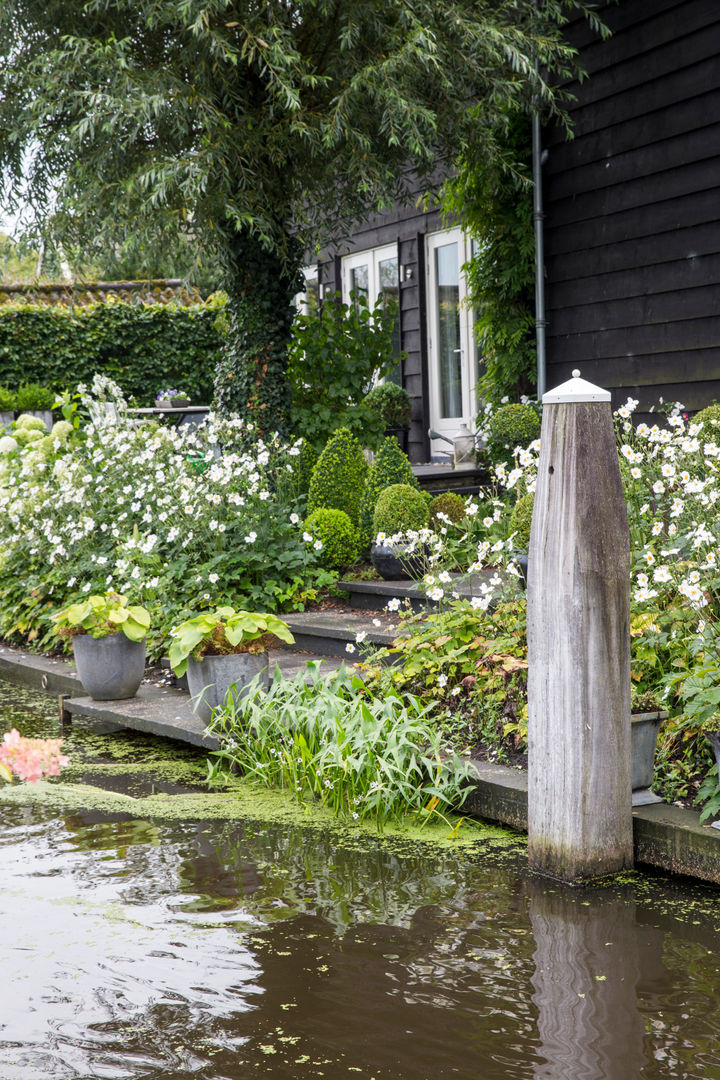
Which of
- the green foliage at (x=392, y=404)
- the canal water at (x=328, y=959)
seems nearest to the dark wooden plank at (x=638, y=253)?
the green foliage at (x=392, y=404)

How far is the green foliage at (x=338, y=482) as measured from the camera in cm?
744

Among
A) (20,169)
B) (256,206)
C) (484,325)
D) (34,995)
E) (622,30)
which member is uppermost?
(622,30)

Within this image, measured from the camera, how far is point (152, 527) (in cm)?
703

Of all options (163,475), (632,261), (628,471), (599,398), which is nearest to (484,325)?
(632,261)

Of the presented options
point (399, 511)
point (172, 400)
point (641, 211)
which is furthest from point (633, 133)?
point (172, 400)

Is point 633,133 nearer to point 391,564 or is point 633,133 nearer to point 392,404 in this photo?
point 391,564

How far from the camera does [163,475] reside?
7.19 meters

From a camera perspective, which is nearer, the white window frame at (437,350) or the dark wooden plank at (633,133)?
the dark wooden plank at (633,133)

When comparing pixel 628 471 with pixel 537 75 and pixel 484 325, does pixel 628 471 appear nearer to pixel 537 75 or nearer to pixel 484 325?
pixel 537 75

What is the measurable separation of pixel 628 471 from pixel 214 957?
316 cm

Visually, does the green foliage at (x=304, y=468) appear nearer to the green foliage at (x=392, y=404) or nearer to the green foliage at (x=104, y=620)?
the green foliage at (x=104, y=620)

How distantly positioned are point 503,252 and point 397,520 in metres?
3.48

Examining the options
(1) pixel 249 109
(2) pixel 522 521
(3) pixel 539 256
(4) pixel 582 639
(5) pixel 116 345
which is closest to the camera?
(4) pixel 582 639

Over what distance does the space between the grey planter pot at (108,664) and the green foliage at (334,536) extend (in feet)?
5.75
